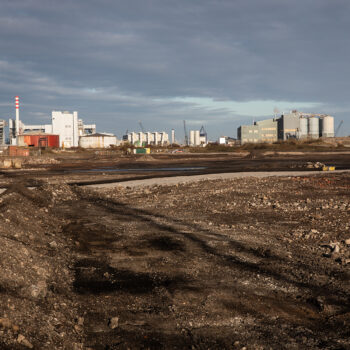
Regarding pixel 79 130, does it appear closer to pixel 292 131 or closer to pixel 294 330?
pixel 292 131

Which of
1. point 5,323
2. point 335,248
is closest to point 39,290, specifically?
point 5,323

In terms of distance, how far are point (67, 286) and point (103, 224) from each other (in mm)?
5846

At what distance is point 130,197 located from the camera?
775 inches

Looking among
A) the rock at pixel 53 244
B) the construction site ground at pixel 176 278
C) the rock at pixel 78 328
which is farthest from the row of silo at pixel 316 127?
the rock at pixel 78 328

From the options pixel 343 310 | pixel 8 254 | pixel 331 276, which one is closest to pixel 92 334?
pixel 8 254

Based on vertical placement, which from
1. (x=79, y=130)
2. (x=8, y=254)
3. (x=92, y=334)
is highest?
(x=79, y=130)

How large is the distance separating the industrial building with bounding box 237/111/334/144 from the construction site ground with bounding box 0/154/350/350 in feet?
520

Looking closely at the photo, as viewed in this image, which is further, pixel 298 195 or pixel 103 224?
pixel 298 195

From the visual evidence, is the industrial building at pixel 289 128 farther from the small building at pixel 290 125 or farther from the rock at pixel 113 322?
the rock at pixel 113 322

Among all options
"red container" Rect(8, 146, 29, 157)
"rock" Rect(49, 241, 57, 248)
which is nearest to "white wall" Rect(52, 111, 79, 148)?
"red container" Rect(8, 146, 29, 157)

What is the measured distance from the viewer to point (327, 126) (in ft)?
545

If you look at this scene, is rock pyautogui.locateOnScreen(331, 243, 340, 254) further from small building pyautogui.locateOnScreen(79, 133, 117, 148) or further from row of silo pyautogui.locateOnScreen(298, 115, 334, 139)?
row of silo pyautogui.locateOnScreen(298, 115, 334, 139)

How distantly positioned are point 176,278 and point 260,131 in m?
172

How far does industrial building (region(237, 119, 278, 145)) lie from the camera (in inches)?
6826
